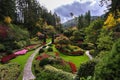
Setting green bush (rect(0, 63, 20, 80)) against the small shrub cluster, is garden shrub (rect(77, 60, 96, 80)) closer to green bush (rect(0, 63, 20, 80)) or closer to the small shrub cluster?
green bush (rect(0, 63, 20, 80))

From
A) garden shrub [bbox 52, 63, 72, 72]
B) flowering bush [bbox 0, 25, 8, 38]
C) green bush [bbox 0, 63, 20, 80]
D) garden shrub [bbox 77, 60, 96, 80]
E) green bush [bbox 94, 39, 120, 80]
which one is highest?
flowering bush [bbox 0, 25, 8, 38]

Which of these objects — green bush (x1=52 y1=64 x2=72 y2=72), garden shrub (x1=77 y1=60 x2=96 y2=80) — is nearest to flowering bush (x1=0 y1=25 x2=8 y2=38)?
green bush (x1=52 y1=64 x2=72 y2=72)

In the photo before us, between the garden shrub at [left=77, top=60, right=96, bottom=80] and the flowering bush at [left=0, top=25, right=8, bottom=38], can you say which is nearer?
the garden shrub at [left=77, top=60, right=96, bottom=80]

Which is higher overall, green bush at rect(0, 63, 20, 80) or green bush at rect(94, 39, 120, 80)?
green bush at rect(94, 39, 120, 80)

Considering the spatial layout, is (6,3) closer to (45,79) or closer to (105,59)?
(45,79)

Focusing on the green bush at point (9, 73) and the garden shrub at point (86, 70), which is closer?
the garden shrub at point (86, 70)

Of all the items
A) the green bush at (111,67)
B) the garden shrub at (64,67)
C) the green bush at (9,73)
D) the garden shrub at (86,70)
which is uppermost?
the green bush at (111,67)

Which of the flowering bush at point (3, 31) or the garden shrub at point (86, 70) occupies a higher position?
the flowering bush at point (3, 31)

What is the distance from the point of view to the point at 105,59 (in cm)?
668

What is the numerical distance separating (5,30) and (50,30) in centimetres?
2820

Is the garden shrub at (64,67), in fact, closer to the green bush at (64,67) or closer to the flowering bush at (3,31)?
the green bush at (64,67)

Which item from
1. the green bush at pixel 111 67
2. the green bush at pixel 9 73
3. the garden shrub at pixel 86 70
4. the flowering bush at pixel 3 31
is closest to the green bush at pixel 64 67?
the green bush at pixel 9 73

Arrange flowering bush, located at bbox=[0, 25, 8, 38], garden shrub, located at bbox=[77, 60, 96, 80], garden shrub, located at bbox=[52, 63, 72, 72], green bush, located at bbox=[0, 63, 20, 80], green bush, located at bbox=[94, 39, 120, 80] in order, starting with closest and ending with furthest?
green bush, located at bbox=[94, 39, 120, 80] → garden shrub, located at bbox=[77, 60, 96, 80] → green bush, located at bbox=[0, 63, 20, 80] → garden shrub, located at bbox=[52, 63, 72, 72] → flowering bush, located at bbox=[0, 25, 8, 38]

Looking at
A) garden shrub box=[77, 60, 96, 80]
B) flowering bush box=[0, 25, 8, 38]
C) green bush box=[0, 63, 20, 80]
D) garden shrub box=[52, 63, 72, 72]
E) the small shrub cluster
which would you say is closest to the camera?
garden shrub box=[77, 60, 96, 80]
